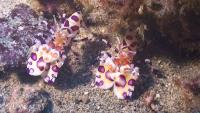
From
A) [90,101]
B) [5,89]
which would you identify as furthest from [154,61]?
[5,89]

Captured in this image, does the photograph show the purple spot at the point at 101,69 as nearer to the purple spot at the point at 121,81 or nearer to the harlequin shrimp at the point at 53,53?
the purple spot at the point at 121,81

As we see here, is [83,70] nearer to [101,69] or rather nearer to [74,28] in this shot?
[101,69]

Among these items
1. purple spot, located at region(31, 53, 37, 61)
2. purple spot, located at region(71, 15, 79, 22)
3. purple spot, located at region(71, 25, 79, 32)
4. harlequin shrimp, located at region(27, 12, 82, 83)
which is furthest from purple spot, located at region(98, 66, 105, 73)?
purple spot, located at region(31, 53, 37, 61)

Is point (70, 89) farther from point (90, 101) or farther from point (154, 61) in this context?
point (154, 61)

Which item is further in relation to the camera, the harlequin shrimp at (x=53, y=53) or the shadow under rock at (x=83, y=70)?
the shadow under rock at (x=83, y=70)

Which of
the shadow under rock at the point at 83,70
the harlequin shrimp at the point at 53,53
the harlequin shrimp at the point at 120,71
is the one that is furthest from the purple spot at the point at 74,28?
the harlequin shrimp at the point at 120,71
